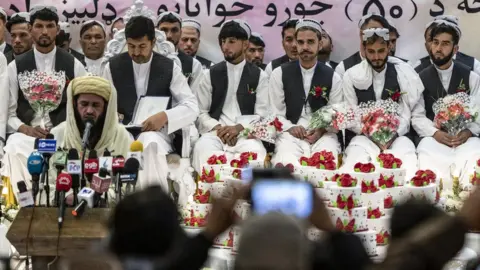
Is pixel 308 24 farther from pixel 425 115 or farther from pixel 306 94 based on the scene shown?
pixel 425 115

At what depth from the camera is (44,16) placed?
9.36m

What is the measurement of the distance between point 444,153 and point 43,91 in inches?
120

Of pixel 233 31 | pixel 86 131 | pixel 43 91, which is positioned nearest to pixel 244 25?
pixel 233 31

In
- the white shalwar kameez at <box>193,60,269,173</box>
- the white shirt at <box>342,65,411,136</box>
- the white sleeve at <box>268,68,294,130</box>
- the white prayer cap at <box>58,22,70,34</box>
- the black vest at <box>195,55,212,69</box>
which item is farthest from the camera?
the black vest at <box>195,55,212,69</box>

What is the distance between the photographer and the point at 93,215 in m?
6.16

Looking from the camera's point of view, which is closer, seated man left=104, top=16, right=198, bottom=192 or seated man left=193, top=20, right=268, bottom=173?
seated man left=104, top=16, right=198, bottom=192

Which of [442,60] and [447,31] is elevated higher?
[447,31]

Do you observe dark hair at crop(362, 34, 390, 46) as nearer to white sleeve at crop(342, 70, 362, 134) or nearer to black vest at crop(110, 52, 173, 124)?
white sleeve at crop(342, 70, 362, 134)

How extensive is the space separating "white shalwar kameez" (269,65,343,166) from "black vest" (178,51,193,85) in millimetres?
689

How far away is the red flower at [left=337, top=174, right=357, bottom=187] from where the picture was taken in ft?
22.6

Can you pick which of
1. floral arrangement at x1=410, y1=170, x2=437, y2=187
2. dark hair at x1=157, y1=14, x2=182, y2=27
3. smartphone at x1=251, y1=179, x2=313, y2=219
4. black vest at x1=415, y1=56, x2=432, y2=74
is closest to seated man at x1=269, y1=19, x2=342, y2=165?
black vest at x1=415, y1=56, x2=432, y2=74

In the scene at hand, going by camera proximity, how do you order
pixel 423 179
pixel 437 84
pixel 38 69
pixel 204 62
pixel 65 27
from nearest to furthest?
pixel 423 179 → pixel 38 69 → pixel 437 84 → pixel 65 27 → pixel 204 62

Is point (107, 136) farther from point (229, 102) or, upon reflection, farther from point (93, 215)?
point (229, 102)

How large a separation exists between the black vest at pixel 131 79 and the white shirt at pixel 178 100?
0.12 feet
